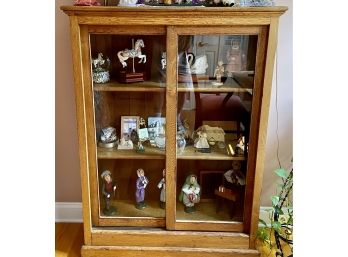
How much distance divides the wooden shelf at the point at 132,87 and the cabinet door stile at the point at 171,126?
0.07 m

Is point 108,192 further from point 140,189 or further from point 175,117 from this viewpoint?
point 175,117

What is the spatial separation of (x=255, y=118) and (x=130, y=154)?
665mm

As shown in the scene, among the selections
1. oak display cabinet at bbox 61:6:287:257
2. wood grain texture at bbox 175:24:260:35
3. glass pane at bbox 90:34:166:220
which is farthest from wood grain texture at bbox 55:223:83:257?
wood grain texture at bbox 175:24:260:35

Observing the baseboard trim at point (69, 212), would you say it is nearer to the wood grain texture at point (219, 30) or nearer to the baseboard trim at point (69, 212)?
the baseboard trim at point (69, 212)

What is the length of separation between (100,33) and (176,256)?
1185 millimetres

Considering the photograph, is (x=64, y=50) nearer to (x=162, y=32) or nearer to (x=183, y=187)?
(x=162, y=32)

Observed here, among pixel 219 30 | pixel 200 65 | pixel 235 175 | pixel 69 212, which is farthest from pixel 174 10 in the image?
pixel 69 212

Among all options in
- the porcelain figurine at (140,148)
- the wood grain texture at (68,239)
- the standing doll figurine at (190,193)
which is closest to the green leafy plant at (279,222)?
the standing doll figurine at (190,193)

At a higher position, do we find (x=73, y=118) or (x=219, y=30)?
(x=219, y=30)

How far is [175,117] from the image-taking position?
5.96 feet

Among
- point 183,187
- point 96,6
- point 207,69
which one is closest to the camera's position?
point 96,6

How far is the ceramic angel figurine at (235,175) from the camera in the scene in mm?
1943
